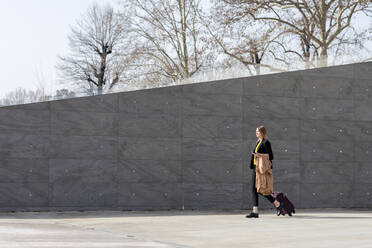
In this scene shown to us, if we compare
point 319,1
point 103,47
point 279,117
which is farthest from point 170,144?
point 103,47

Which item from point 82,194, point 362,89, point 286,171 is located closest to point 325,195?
point 286,171

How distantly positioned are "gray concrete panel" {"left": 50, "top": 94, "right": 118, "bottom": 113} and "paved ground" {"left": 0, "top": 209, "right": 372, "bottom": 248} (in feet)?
6.96

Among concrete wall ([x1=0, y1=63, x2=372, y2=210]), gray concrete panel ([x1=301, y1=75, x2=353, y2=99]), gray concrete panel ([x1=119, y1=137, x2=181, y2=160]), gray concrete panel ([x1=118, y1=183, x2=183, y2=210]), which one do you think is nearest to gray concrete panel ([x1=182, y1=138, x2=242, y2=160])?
concrete wall ([x1=0, y1=63, x2=372, y2=210])

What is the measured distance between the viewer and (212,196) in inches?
569

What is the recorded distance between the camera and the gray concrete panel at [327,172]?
15.1m

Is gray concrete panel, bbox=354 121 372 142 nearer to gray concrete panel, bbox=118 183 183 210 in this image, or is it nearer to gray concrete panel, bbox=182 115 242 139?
gray concrete panel, bbox=182 115 242 139

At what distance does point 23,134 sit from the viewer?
44.3ft

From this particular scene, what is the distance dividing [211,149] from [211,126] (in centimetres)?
50

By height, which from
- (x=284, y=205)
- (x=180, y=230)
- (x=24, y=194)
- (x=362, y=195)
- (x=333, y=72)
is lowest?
(x=180, y=230)

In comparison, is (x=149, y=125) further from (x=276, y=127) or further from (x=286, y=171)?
(x=286, y=171)

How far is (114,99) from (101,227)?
4.13 metres

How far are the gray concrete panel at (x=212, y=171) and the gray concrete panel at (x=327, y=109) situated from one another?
2.03m

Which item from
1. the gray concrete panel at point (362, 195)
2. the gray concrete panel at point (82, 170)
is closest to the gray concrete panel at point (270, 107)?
the gray concrete panel at point (362, 195)

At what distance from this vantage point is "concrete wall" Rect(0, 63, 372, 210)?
1358 cm
